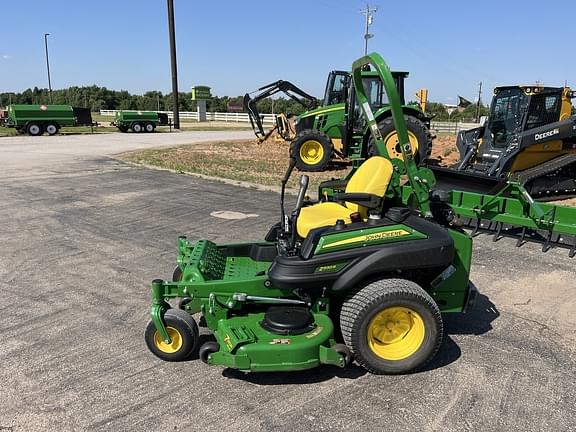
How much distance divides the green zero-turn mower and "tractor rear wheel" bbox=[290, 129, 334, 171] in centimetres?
869

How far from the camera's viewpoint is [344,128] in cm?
1242

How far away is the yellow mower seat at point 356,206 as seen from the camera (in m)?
3.65

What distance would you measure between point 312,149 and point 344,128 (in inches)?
38.1

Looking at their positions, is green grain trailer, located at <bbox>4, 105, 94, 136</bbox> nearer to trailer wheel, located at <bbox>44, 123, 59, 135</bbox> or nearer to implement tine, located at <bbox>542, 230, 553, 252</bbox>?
trailer wheel, located at <bbox>44, 123, 59, 135</bbox>

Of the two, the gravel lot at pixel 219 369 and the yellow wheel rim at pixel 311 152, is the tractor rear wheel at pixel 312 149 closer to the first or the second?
the yellow wheel rim at pixel 311 152

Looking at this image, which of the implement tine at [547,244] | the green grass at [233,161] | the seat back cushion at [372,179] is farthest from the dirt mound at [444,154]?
the seat back cushion at [372,179]

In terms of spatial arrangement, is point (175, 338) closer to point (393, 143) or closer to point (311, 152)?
point (393, 143)

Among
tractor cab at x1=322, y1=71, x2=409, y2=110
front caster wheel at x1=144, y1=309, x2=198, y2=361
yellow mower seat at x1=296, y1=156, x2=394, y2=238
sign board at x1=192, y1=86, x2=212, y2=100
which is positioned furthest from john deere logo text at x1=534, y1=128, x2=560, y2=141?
sign board at x1=192, y1=86, x2=212, y2=100

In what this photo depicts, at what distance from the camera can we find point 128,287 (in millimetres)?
4809

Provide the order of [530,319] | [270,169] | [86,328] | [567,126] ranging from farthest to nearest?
1. [270,169]
2. [567,126]
3. [530,319]
4. [86,328]

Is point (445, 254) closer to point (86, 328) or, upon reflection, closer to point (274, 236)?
point (274, 236)

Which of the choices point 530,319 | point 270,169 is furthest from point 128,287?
point 270,169

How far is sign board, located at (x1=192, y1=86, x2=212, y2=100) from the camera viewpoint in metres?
47.2

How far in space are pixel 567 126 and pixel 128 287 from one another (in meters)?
8.57
